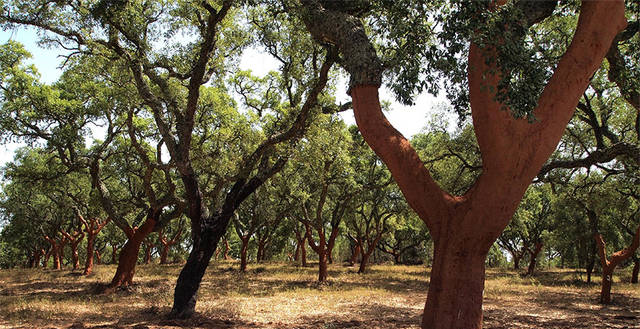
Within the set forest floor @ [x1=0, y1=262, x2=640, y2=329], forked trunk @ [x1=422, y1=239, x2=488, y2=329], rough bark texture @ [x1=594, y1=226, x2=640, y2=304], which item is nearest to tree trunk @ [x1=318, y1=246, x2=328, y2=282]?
forest floor @ [x1=0, y1=262, x2=640, y2=329]

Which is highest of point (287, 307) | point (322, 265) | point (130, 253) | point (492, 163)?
point (492, 163)

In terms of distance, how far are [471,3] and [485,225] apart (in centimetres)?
259

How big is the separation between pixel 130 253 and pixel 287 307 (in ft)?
24.2

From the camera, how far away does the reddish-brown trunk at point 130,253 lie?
596 inches

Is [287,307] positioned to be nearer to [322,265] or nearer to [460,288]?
[322,265]

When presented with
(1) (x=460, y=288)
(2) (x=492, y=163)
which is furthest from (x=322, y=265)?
(2) (x=492, y=163)

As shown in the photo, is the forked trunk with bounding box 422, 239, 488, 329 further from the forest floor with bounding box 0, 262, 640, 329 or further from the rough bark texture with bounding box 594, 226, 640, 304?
the rough bark texture with bounding box 594, 226, 640, 304

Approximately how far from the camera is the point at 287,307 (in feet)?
38.4

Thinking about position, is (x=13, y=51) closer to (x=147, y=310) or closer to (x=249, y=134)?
(x=249, y=134)

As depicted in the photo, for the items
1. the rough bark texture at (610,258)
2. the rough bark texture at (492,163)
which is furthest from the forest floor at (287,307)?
the rough bark texture at (492,163)

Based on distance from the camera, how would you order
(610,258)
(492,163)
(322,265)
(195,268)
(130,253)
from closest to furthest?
(492,163), (195,268), (610,258), (130,253), (322,265)

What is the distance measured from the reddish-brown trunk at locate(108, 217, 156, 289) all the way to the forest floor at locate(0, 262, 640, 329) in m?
0.56

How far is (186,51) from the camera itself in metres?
10.5

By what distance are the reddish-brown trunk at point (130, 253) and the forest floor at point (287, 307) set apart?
558 millimetres
